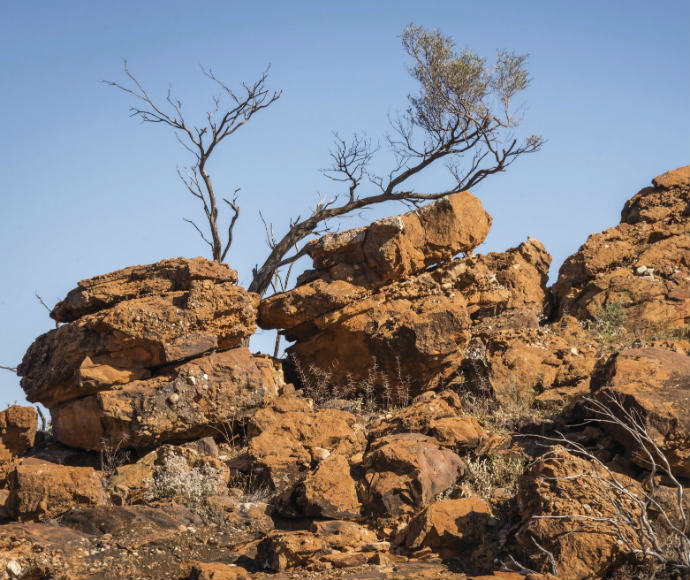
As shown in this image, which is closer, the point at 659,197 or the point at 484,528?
the point at 484,528

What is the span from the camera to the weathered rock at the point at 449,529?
5598mm

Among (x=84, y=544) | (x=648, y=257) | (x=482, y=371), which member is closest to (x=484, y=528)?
(x=84, y=544)

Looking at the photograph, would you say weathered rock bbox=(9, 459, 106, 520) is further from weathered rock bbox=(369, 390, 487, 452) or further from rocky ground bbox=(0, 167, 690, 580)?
weathered rock bbox=(369, 390, 487, 452)

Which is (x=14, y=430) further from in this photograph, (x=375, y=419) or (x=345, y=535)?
(x=375, y=419)

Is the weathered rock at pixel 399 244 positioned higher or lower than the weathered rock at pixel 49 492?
higher

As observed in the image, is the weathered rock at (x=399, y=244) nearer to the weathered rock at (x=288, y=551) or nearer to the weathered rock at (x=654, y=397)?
the weathered rock at (x=654, y=397)

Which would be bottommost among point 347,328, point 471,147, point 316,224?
point 347,328

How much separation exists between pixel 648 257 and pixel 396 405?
5503mm

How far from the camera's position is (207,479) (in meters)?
7.08

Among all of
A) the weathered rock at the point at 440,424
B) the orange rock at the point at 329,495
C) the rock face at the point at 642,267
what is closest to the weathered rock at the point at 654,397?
the weathered rock at the point at 440,424

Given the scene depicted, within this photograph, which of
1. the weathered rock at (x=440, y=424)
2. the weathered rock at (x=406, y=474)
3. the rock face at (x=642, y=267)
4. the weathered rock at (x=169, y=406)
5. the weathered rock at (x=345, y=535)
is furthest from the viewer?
the rock face at (x=642, y=267)

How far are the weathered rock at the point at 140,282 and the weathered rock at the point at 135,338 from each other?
82 mm

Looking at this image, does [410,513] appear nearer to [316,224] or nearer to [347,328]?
[347,328]

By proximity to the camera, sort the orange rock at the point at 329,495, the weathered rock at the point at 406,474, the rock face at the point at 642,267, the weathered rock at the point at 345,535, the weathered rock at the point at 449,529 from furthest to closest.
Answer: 1. the rock face at the point at 642,267
2. the weathered rock at the point at 406,474
3. the orange rock at the point at 329,495
4. the weathered rock at the point at 345,535
5. the weathered rock at the point at 449,529
